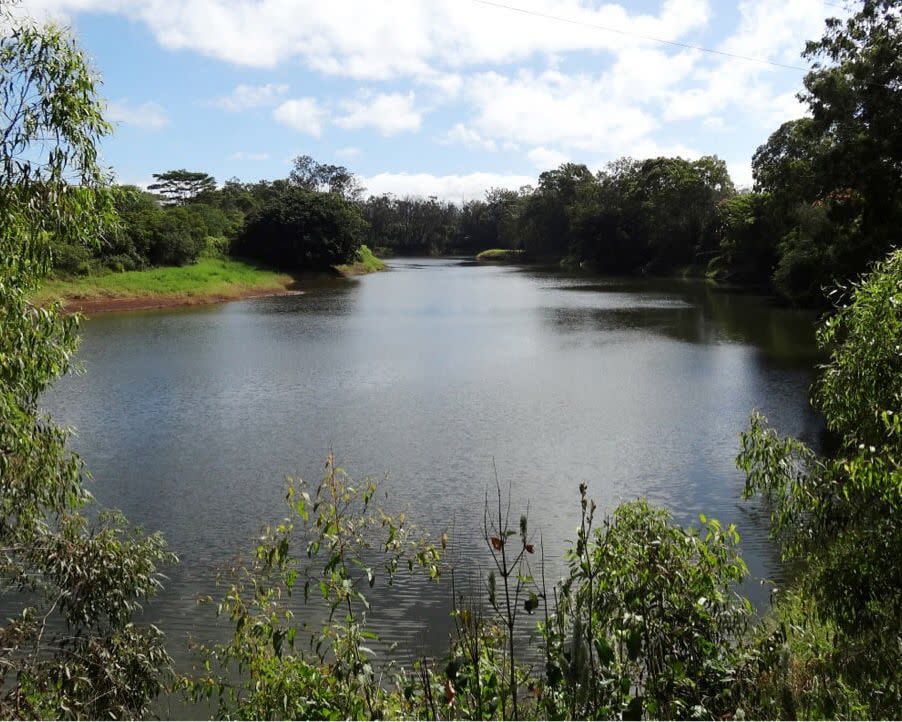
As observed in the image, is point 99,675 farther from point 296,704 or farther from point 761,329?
point 761,329

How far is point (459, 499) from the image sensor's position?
41.5 ft

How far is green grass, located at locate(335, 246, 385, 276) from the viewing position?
69.2m

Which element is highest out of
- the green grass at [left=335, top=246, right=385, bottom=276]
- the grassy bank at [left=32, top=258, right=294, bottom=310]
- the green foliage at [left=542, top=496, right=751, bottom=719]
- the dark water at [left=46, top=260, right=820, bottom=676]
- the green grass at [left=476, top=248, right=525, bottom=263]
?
the green grass at [left=476, top=248, right=525, bottom=263]

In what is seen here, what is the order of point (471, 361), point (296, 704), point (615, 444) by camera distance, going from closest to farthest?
point (296, 704), point (615, 444), point (471, 361)

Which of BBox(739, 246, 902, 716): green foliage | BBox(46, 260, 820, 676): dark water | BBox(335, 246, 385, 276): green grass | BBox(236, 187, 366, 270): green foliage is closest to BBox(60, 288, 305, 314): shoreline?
BBox(46, 260, 820, 676): dark water

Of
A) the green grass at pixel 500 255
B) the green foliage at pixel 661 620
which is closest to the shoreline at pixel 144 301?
the green foliage at pixel 661 620

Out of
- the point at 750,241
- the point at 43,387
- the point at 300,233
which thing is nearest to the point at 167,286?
the point at 300,233

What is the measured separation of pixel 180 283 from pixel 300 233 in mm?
16029

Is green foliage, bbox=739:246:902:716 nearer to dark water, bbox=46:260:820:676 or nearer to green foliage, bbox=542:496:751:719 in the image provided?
green foliage, bbox=542:496:751:719

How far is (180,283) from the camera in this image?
157ft

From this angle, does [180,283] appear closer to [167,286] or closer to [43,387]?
[167,286]

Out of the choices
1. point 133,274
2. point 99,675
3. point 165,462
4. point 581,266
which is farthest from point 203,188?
point 99,675

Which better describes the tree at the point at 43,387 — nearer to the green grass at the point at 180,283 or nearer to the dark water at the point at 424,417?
the dark water at the point at 424,417

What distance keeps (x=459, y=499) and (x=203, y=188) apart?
96527 millimetres
